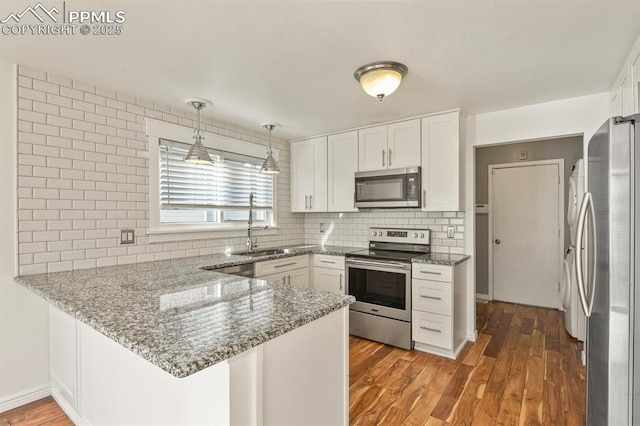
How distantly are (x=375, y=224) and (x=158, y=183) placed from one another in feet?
7.93

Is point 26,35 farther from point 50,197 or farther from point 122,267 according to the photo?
point 122,267

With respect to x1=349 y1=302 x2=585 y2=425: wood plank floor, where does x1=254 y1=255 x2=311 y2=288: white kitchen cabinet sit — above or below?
above

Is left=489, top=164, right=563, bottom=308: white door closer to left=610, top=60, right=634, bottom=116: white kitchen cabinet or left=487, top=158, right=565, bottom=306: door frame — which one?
left=487, top=158, right=565, bottom=306: door frame

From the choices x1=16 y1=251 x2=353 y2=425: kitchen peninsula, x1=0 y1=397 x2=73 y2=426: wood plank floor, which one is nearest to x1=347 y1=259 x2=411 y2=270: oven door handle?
x1=16 y1=251 x2=353 y2=425: kitchen peninsula

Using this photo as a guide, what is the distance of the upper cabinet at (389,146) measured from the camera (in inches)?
129

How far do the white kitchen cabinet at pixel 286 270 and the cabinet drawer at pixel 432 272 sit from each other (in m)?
1.24

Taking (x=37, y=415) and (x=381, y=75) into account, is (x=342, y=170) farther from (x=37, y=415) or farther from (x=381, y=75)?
(x=37, y=415)

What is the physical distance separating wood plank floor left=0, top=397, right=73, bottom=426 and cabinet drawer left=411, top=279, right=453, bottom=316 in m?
2.71

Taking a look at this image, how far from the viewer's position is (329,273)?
11.6ft

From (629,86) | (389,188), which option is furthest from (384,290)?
(629,86)

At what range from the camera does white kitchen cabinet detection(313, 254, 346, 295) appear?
3.46 metres

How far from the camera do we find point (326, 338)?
143cm

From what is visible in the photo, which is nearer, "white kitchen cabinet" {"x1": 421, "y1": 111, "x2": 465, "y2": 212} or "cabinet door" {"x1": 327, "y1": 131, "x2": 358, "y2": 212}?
"white kitchen cabinet" {"x1": 421, "y1": 111, "x2": 465, "y2": 212}

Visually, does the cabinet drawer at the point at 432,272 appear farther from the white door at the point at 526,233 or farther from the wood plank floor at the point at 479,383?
the white door at the point at 526,233
